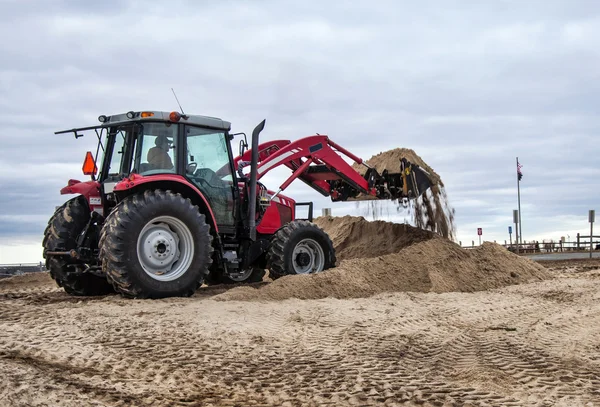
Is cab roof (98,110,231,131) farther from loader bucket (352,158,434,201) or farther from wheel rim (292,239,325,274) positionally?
loader bucket (352,158,434,201)

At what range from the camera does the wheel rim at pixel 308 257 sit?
11820 millimetres

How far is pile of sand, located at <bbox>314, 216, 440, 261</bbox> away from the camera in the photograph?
15.2 m

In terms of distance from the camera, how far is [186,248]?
9.73m

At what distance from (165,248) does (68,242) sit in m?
1.79

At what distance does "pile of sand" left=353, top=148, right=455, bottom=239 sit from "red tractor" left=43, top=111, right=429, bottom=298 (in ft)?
11.3

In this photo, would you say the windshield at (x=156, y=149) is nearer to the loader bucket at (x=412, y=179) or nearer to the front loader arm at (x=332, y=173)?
the front loader arm at (x=332, y=173)

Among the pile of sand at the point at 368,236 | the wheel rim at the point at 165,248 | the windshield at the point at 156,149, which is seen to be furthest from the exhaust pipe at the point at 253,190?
the pile of sand at the point at 368,236

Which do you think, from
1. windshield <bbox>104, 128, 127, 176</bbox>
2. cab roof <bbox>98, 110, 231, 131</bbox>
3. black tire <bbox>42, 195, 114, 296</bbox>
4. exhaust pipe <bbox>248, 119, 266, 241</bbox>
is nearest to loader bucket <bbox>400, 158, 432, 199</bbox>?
exhaust pipe <bbox>248, 119, 266, 241</bbox>

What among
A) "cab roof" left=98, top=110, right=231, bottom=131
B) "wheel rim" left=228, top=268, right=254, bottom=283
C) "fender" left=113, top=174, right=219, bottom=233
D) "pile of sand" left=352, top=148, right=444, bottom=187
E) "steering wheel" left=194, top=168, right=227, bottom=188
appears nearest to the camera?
"fender" left=113, top=174, right=219, bottom=233

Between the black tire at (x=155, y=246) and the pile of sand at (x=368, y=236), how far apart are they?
20.8 ft

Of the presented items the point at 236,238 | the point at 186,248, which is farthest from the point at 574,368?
the point at 236,238

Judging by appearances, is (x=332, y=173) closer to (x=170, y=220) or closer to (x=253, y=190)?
(x=253, y=190)

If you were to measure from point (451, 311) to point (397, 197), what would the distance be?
18.3 feet

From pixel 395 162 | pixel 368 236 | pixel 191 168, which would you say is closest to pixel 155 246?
pixel 191 168
